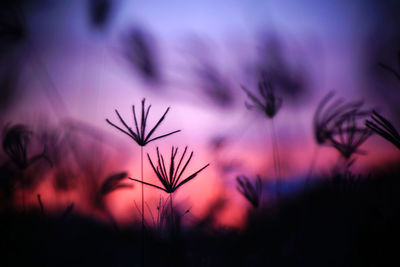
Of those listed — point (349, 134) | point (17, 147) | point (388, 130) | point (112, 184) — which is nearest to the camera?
point (388, 130)

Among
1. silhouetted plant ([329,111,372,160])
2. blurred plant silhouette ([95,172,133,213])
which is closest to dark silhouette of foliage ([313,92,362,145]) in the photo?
silhouetted plant ([329,111,372,160])

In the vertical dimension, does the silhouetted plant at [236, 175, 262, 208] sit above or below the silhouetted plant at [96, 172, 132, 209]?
below

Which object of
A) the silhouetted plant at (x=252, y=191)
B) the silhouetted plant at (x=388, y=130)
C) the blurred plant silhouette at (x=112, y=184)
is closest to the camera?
the silhouetted plant at (x=388, y=130)

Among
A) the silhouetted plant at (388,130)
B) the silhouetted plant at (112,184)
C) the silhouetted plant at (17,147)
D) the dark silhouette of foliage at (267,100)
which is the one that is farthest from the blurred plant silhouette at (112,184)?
the silhouetted plant at (388,130)

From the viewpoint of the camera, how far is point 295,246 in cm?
200

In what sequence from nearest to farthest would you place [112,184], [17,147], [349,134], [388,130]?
[388,130], [17,147], [112,184], [349,134]

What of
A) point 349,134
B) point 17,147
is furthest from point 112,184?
point 349,134

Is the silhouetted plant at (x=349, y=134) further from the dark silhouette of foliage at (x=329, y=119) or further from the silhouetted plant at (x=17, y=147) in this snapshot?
the silhouetted plant at (x=17, y=147)

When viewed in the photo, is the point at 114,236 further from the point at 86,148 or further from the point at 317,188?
the point at 317,188

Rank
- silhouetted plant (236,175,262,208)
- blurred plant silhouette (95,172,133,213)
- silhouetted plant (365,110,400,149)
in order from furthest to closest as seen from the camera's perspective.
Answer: blurred plant silhouette (95,172,133,213)
silhouetted plant (236,175,262,208)
silhouetted plant (365,110,400,149)

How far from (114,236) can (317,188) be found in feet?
5.69

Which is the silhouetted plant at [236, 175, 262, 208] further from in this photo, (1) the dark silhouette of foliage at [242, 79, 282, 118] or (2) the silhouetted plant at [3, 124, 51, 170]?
(2) the silhouetted plant at [3, 124, 51, 170]

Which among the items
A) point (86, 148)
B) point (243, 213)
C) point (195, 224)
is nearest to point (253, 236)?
point (243, 213)

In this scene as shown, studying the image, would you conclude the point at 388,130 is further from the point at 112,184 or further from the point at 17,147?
the point at 17,147
